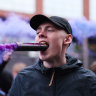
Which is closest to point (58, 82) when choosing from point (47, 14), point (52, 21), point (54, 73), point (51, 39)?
point (54, 73)

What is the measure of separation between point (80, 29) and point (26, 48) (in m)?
8.43

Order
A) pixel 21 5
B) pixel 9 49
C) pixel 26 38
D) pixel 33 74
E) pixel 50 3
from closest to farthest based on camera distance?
pixel 9 49 < pixel 33 74 < pixel 26 38 < pixel 21 5 < pixel 50 3

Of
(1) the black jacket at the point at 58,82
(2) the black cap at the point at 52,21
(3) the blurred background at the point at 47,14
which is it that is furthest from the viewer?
(3) the blurred background at the point at 47,14

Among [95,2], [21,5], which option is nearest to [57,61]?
[21,5]

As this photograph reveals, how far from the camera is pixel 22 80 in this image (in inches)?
95.4

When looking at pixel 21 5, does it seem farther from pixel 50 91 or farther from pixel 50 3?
pixel 50 91

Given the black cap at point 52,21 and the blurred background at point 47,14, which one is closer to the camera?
the black cap at point 52,21

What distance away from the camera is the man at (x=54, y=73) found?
7.50 ft

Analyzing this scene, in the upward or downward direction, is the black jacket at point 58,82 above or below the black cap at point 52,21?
below

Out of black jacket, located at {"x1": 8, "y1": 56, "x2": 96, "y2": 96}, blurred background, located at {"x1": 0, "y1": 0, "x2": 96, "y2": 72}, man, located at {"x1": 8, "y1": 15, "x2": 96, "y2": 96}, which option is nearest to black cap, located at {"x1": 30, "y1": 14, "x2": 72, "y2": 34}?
man, located at {"x1": 8, "y1": 15, "x2": 96, "y2": 96}

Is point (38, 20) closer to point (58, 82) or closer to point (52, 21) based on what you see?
point (52, 21)

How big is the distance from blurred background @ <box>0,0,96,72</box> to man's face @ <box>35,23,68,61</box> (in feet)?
20.5

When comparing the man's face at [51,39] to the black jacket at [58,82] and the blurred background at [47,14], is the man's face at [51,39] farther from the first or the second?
the blurred background at [47,14]

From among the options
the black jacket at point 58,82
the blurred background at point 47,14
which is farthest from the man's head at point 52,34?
the blurred background at point 47,14
